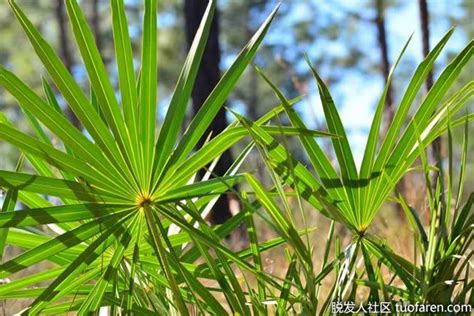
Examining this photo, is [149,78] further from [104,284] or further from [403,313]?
[403,313]

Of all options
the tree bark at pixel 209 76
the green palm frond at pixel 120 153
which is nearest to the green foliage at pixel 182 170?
the green palm frond at pixel 120 153

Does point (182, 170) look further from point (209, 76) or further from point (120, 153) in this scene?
point (209, 76)

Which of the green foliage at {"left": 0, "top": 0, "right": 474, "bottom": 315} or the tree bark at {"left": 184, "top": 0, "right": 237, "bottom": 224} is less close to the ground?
the tree bark at {"left": 184, "top": 0, "right": 237, "bottom": 224}

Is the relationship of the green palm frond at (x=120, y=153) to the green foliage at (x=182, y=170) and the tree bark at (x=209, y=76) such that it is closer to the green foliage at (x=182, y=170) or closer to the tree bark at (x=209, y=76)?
the green foliage at (x=182, y=170)

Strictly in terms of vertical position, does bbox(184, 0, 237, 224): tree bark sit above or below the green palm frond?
above

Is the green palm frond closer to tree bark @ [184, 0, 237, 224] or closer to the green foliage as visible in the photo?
the green foliage

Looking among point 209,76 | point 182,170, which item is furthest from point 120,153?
point 209,76

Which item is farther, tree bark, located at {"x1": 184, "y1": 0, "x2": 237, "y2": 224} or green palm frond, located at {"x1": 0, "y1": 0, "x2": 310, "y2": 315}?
tree bark, located at {"x1": 184, "y1": 0, "x2": 237, "y2": 224}

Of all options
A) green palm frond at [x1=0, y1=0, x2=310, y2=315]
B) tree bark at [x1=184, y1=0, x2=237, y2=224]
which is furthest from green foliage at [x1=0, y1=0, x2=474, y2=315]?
tree bark at [x1=184, y1=0, x2=237, y2=224]
